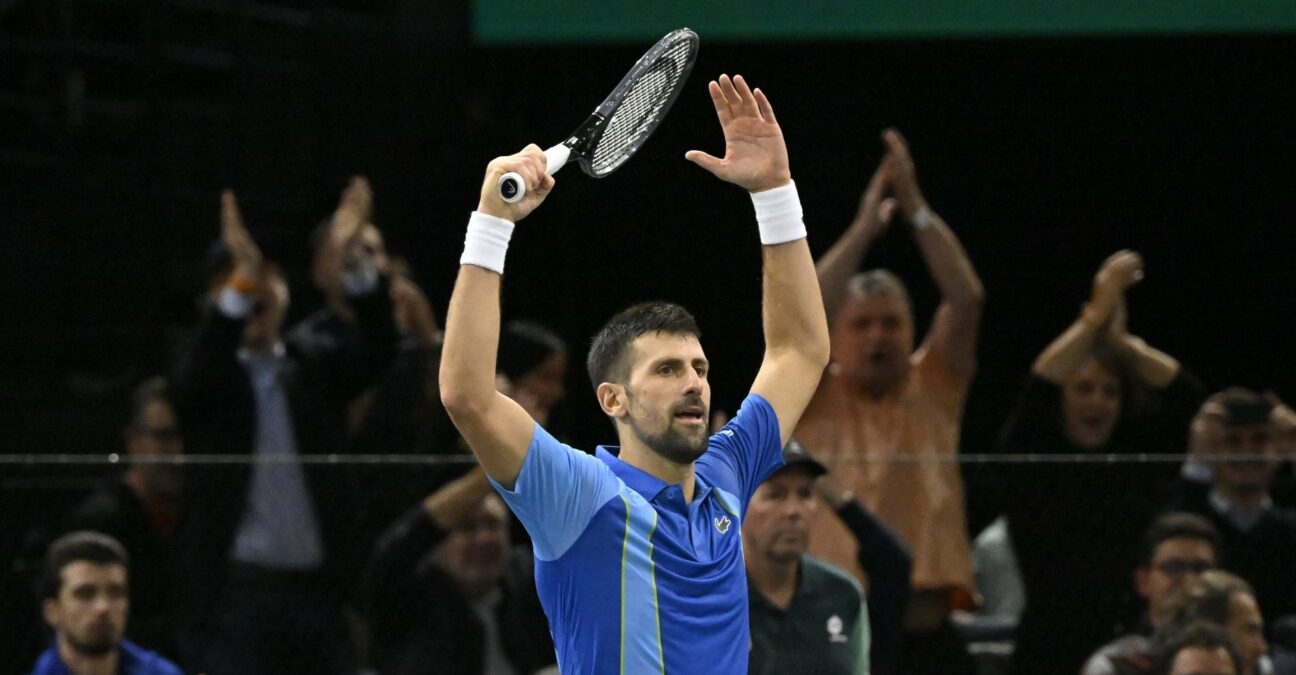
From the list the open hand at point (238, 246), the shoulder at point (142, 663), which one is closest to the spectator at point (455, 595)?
the shoulder at point (142, 663)

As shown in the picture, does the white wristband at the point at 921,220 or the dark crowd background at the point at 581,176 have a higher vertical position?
the dark crowd background at the point at 581,176

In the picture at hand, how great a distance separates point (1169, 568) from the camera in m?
5.29

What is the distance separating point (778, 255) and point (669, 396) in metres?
0.54

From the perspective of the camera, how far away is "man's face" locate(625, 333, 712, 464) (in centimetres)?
358

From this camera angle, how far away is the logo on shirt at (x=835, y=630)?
5.07 metres

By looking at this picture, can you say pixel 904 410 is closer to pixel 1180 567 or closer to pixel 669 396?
pixel 1180 567

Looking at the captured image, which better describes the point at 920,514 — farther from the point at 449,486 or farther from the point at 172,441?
the point at 172,441

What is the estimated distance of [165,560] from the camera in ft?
17.9

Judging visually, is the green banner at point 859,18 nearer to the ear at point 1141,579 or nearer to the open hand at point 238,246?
the open hand at point 238,246

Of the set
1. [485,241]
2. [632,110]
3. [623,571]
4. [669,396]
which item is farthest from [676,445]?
[632,110]

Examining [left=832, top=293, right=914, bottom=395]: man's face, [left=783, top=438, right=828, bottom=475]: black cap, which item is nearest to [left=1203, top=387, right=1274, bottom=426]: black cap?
[left=832, top=293, right=914, bottom=395]: man's face

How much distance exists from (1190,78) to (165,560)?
4248 millimetres

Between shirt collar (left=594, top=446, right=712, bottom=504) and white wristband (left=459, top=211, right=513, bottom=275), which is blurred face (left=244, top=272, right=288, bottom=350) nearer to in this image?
shirt collar (left=594, top=446, right=712, bottom=504)

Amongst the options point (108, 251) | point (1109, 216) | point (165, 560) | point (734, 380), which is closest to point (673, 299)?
point (734, 380)
